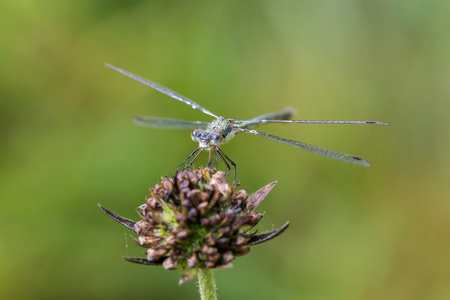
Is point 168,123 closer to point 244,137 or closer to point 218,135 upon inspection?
point 218,135

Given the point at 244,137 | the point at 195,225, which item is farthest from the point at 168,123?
the point at 244,137

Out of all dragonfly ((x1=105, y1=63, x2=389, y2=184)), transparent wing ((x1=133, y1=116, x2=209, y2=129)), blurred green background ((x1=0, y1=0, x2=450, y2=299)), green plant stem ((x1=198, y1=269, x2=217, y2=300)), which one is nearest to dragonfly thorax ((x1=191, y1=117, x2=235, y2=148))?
dragonfly ((x1=105, y1=63, x2=389, y2=184))

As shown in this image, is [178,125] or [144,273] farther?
[144,273]

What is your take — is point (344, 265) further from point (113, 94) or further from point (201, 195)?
point (113, 94)

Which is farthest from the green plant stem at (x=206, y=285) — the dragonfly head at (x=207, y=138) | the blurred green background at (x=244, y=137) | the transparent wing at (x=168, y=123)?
the blurred green background at (x=244, y=137)

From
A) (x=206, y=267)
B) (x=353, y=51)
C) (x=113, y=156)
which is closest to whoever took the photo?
(x=206, y=267)

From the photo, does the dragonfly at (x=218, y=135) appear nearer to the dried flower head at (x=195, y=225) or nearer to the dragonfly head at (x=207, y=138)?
the dragonfly head at (x=207, y=138)

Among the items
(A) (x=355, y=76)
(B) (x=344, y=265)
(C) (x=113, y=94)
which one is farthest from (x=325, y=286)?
(C) (x=113, y=94)
